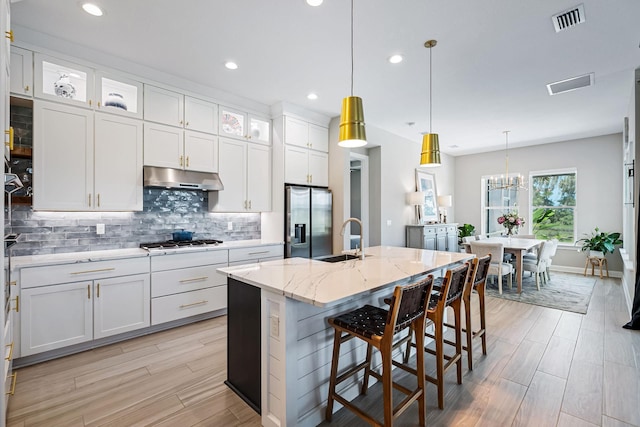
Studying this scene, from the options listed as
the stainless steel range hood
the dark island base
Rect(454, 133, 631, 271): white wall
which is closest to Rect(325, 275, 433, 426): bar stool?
the dark island base

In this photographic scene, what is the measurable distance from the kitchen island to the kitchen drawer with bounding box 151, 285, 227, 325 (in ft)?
4.62

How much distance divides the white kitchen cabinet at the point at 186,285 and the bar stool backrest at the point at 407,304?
223cm

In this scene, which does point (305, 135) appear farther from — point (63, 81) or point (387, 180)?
point (63, 81)

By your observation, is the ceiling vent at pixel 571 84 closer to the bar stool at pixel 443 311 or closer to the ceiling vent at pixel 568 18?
the ceiling vent at pixel 568 18

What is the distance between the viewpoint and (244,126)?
4301mm

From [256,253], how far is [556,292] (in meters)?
4.79

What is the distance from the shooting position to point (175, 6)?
2.35 metres

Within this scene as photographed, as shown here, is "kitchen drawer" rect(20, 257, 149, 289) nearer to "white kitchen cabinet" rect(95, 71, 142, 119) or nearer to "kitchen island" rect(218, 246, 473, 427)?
"kitchen island" rect(218, 246, 473, 427)

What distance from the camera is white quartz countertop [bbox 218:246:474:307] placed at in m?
1.63

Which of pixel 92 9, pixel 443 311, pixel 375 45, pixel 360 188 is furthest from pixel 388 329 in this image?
pixel 360 188

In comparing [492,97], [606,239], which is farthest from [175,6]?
[606,239]

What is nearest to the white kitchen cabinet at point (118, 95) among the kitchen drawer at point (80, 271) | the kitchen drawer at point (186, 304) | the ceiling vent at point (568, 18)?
the kitchen drawer at point (80, 271)

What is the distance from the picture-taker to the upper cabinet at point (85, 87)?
110 inches

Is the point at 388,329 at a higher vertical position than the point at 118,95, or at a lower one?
lower
